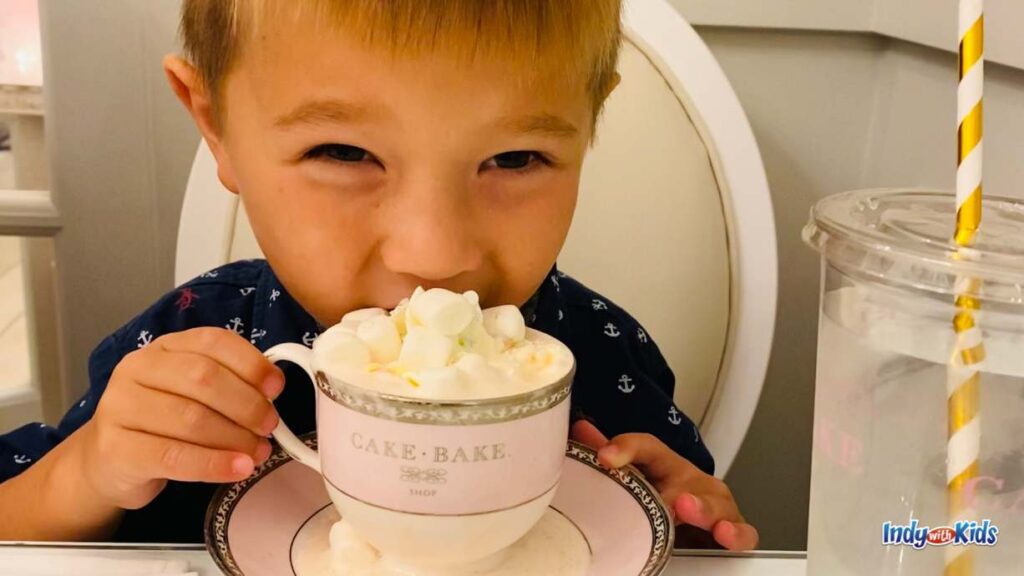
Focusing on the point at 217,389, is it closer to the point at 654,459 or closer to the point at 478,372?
the point at 478,372

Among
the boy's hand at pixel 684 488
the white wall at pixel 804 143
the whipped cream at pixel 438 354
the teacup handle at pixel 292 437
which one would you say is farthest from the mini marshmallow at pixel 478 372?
the white wall at pixel 804 143

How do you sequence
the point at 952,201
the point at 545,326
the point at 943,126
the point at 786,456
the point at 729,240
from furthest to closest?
the point at 786,456
the point at 943,126
the point at 729,240
the point at 545,326
the point at 952,201

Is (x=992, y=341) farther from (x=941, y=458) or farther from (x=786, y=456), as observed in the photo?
(x=786, y=456)

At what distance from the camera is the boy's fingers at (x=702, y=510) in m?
0.67

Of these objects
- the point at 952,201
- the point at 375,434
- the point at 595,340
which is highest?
the point at 952,201

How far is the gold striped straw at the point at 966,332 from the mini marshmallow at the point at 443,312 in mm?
225

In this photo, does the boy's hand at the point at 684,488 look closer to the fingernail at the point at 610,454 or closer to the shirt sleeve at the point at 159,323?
the fingernail at the point at 610,454

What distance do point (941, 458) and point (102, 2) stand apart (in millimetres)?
1118

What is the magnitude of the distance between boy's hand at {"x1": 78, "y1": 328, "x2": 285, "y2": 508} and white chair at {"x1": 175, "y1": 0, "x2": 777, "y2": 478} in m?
0.43

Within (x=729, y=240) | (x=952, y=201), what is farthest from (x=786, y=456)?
(x=952, y=201)

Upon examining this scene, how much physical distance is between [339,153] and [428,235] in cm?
10

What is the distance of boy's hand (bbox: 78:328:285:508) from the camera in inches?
21.8

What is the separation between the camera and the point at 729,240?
3.39 ft

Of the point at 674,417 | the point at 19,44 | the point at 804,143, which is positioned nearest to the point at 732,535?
the point at 674,417
